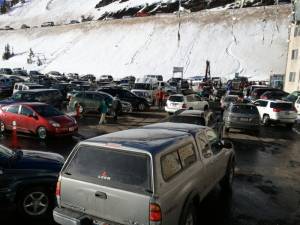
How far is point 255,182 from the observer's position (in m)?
10.2

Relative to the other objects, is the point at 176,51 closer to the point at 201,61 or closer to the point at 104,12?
the point at 201,61

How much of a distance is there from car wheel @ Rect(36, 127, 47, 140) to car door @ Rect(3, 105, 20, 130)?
1265mm

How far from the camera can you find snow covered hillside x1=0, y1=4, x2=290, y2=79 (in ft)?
214

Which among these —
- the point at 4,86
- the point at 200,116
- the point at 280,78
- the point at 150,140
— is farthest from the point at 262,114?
the point at 280,78

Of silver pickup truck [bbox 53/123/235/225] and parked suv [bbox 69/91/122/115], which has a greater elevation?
silver pickup truck [bbox 53/123/235/225]

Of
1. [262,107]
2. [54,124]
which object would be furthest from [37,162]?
[262,107]

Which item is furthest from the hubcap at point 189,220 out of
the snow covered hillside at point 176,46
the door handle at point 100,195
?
the snow covered hillside at point 176,46

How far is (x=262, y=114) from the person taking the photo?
73.9 feet

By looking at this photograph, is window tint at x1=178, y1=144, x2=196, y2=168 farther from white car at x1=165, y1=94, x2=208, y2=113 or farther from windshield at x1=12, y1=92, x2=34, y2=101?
white car at x1=165, y1=94, x2=208, y2=113

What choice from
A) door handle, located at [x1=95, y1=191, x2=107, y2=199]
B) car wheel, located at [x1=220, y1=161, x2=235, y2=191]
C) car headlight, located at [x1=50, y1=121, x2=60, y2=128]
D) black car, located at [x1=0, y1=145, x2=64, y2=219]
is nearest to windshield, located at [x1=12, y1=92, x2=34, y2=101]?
car headlight, located at [x1=50, y1=121, x2=60, y2=128]

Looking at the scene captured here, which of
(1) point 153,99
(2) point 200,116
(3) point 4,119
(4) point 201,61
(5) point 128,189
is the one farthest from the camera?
(4) point 201,61

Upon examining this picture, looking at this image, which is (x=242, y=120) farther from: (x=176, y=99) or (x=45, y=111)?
(x=45, y=111)

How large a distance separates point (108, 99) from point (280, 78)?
31784 mm

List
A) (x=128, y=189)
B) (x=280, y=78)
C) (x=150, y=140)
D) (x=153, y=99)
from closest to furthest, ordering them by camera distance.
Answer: (x=128, y=189) < (x=150, y=140) < (x=153, y=99) < (x=280, y=78)
